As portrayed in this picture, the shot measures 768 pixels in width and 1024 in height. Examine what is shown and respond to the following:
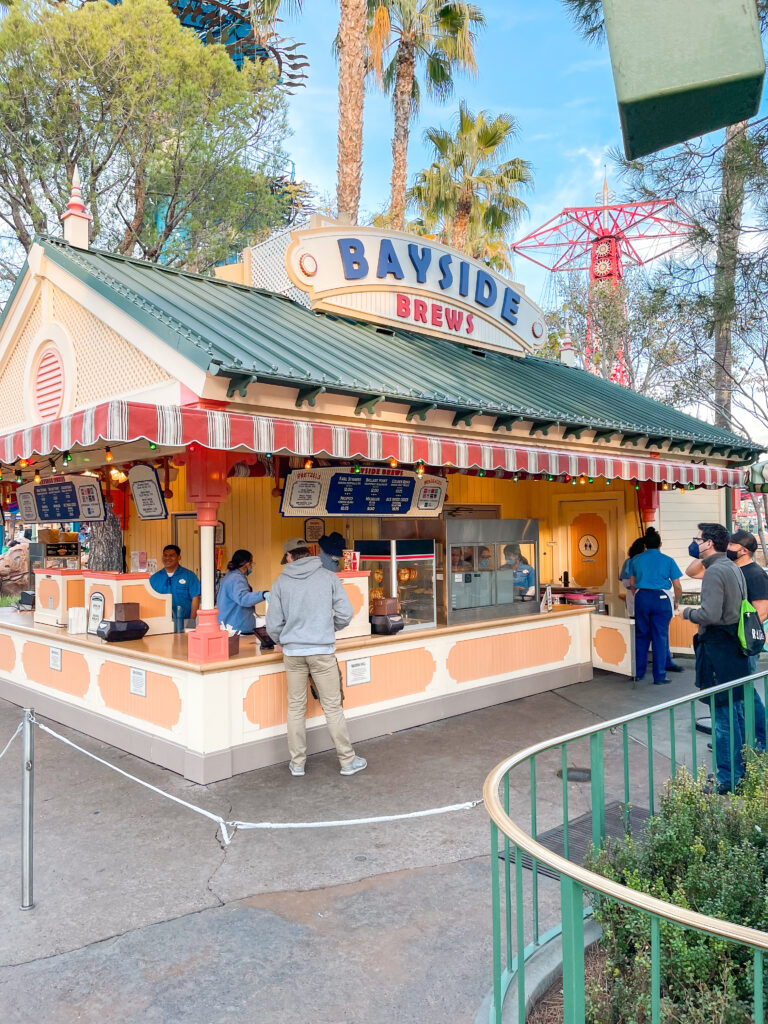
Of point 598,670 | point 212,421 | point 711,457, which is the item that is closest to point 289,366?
point 212,421

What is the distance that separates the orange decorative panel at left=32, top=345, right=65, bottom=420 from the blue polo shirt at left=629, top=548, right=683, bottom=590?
7654mm

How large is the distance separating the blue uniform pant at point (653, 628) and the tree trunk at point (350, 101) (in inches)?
340

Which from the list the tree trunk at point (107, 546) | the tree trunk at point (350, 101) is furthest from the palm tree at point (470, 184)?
the tree trunk at point (107, 546)

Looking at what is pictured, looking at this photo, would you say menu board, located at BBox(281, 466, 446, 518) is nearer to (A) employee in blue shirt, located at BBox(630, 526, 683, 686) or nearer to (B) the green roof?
(B) the green roof

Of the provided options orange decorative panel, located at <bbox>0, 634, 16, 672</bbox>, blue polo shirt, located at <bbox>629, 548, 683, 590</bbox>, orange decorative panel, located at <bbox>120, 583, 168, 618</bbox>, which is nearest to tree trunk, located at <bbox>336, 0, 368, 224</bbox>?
blue polo shirt, located at <bbox>629, 548, 683, 590</bbox>

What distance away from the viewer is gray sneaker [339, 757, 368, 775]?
6.32 metres

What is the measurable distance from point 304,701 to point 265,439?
7.47ft

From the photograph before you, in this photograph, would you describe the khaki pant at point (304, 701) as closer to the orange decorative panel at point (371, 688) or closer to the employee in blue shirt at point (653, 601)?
the orange decorative panel at point (371, 688)

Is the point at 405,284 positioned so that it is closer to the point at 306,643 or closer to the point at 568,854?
the point at 306,643

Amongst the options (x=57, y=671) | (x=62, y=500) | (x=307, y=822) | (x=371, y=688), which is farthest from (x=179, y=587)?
(x=307, y=822)

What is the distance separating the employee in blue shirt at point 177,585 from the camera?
8.28 metres

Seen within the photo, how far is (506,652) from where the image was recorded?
9055 millimetres

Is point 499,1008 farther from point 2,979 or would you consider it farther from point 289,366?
point 289,366

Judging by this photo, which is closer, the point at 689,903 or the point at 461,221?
the point at 689,903
